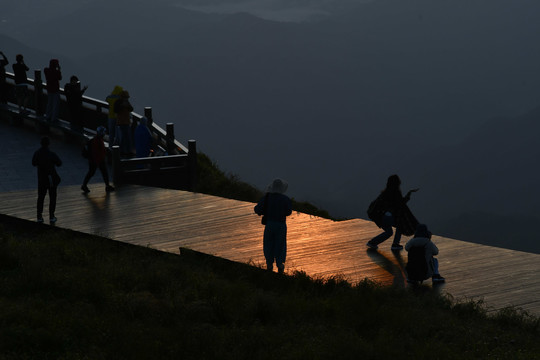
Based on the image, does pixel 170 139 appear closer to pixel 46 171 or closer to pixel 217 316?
pixel 46 171

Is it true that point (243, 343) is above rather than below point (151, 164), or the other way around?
below

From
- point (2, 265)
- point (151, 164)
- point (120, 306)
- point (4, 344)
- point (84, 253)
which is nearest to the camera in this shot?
point (4, 344)

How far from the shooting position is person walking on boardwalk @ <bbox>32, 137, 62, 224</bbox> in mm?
13766

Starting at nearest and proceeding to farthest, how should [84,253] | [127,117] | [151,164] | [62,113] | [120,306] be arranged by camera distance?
[120,306]
[84,253]
[151,164]
[127,117]
[62,113]

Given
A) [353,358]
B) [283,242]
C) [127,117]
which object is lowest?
[353,358]

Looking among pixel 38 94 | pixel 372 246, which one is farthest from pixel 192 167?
pixel 38 94

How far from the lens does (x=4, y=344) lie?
799 centimetres

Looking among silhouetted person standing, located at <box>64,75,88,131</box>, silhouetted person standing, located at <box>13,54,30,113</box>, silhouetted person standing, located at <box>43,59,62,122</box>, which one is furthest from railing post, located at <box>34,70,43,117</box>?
silhouetted person standing, located at <box>64,75,88,131</box>

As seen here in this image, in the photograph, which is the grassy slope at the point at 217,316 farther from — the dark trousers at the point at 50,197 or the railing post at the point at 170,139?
the railing post at the point at 170,139

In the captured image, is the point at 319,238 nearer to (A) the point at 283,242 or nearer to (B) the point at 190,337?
(A) the point at 283,242

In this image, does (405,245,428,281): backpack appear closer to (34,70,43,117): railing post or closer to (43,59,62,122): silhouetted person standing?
(43,59,62,122): silhouetted person standing

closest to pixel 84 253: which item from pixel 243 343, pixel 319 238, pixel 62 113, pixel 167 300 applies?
pixel 167 300

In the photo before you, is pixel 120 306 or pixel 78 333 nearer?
pixel 78 333

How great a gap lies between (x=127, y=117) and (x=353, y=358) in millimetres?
13206
